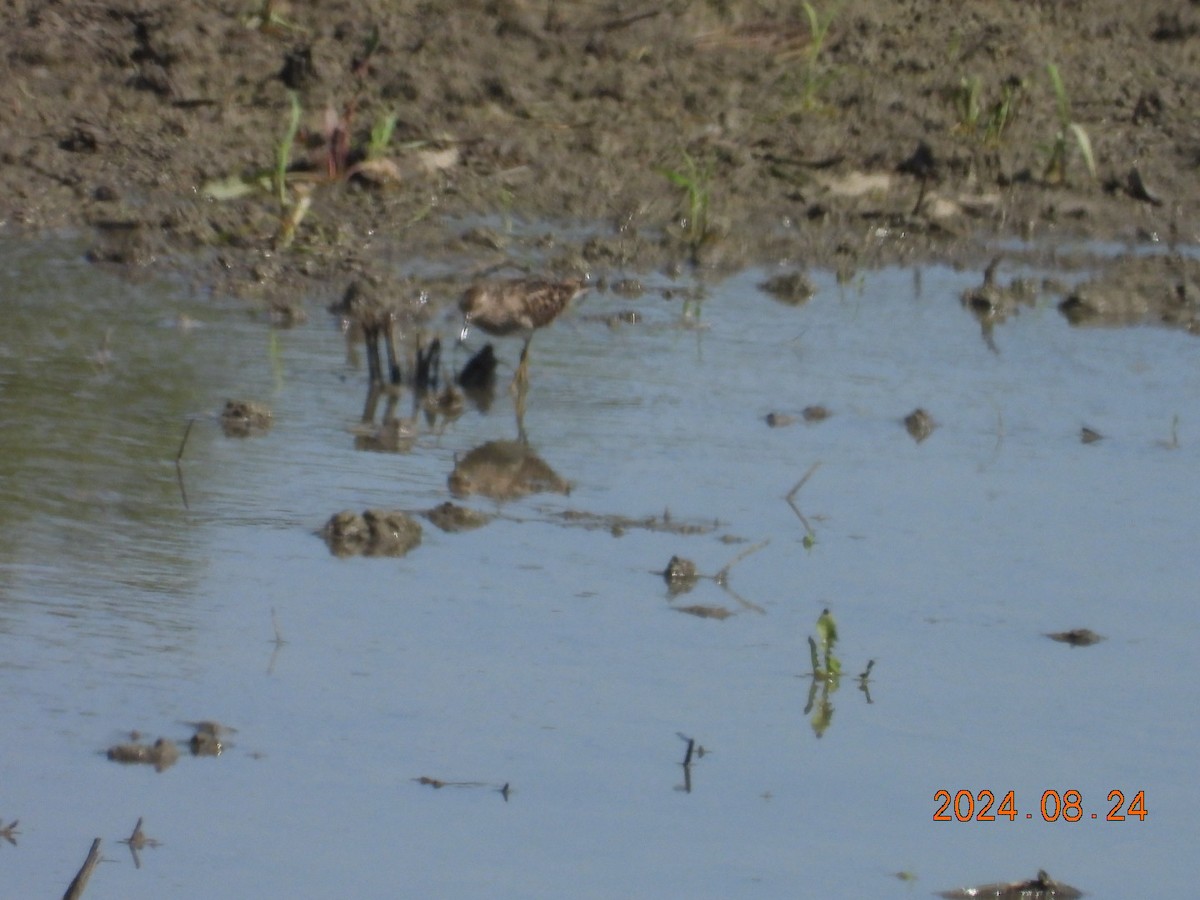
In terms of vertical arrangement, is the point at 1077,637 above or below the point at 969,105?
below

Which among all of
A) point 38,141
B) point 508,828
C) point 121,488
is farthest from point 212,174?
point 508,828

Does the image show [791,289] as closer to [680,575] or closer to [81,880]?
[680,575]

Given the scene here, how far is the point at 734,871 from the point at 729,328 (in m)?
3.55

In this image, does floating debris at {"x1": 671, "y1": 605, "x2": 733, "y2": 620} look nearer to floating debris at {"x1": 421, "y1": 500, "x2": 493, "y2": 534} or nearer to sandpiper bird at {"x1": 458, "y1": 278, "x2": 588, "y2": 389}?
floating debris at {"x1": 421, "y1": 500, "x2": 493, "y2": 534}

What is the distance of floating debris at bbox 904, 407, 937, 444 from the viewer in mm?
5516

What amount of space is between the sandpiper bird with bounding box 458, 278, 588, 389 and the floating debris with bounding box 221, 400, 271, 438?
854 mm

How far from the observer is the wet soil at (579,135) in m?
7.33

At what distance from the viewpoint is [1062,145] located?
8289 millimetres

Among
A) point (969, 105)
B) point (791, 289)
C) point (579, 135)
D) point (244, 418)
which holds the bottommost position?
point (244, 418)

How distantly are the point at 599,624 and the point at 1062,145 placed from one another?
15.6ft

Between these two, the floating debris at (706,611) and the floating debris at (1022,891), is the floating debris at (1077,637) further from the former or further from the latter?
the floating debris at (1022,891)

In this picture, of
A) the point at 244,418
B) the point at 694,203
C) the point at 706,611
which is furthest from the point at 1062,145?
the point at 706,611

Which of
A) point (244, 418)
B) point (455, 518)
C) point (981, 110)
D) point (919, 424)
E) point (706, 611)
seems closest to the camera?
point (706, 611)

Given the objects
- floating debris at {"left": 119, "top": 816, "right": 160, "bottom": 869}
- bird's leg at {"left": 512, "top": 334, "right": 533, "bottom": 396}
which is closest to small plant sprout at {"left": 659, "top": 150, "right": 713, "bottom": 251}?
bird's leg at {"left": 512, "top": 334, "right": 533, "bottom": 396}
